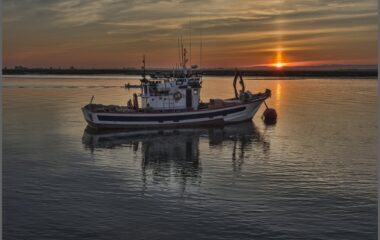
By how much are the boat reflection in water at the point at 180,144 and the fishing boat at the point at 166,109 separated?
0.88m

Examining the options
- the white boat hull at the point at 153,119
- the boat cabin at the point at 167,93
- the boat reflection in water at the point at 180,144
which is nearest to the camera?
the boat reflection in water at the point at 180,144

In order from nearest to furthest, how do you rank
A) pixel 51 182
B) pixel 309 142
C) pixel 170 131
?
pixel 51 182
pixel 309 142
pixel 170 131

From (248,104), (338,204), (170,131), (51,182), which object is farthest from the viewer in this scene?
(248,104)

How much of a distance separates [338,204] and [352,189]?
2.60 metres

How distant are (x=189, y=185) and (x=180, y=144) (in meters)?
12.1

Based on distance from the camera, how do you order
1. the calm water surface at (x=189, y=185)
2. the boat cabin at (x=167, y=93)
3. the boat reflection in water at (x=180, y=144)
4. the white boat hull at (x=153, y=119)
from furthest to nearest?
the boat cabin at (x=167, y=93) → the white boat hull at (x=153, y=119) → the boat reflection in water at (x=180, y=144) → the calm water surface at (x=189, y=185)

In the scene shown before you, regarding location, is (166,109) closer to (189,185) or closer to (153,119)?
(153,119)

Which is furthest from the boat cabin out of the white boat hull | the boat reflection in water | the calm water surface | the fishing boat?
the calm water surface

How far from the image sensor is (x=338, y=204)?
18.3 metres

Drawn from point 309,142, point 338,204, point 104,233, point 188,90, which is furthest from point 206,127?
point 104,233

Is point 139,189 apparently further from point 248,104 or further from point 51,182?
point 248,104

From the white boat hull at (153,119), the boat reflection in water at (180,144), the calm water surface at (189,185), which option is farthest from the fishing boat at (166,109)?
the calm water surface at (189,185)

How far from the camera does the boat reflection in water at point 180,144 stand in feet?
82.7

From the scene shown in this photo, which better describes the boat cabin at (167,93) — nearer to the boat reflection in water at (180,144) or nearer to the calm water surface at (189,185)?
the boat reflection in water at (180,144)
